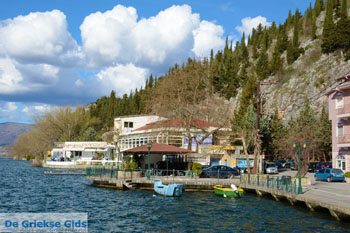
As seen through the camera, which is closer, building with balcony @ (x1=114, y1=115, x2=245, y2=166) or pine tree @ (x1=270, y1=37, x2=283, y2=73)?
building with balcony @ (x1=114, y1=115, x2=245, y2=166)

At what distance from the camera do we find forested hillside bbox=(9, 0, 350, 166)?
5172 cm

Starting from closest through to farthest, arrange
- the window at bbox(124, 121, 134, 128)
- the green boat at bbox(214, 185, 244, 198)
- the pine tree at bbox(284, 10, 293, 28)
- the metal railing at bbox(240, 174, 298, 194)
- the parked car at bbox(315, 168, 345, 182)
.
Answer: the metal railing at bbox(240, 174, 298, 194), the green boat at bbox(214, 185, 244, 198), the parked car at bbox(315, 168, 345, 182), the window at bbox(124, 121, 134, 128), the pine tree at bbox(284, 10, 293, 28)

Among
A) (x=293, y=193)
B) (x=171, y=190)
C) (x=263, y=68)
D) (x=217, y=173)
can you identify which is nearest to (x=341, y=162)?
(x=217, y=173)

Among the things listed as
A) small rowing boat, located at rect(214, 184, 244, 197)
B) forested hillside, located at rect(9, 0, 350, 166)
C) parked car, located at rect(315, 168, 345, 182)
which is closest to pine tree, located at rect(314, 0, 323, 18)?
forested hillside, located at rect(9, 0, 350, 166)

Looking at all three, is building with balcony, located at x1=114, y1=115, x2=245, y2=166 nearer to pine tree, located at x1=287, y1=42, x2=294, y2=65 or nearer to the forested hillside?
the forested hillside

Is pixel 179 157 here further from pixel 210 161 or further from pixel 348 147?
pixel 348 147

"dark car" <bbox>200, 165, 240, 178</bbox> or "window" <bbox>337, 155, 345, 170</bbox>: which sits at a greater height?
"window" <bbox>337, 155, 345, 170</bbox>

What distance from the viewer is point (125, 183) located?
36.4m

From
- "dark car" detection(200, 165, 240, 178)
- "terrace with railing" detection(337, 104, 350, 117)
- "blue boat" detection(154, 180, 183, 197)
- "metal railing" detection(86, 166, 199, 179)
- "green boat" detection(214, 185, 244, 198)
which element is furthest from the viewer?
"terrace with railing" detection(337, 104, 350, 117)

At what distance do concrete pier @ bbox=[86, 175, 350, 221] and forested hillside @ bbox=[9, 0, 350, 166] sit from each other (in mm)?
8923

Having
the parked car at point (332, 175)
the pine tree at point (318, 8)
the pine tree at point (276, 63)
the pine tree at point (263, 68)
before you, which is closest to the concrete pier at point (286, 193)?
the parked car at point (332, 175)

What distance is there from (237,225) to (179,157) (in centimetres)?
2808

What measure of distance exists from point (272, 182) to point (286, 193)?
349 cm

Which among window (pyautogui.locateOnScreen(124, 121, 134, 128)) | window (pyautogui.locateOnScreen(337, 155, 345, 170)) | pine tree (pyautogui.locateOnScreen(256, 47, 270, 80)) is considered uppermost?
pine tree (pyautogui.locateOnScreen(256, 47, 270, 80))
